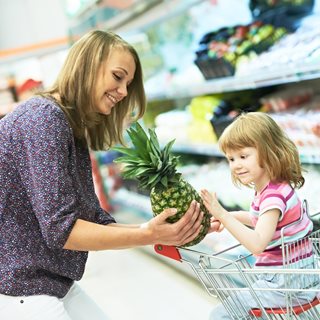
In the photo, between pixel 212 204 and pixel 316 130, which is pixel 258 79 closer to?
pixel 316 130

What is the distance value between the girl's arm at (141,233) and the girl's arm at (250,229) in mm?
127

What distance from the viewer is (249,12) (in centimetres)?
378

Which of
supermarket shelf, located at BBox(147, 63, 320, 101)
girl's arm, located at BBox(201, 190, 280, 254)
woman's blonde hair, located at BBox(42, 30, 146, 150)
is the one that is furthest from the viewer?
supermarket shelf, located at BBox(147, 63, 320, 101)

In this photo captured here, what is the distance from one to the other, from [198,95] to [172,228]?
A: 2627 mm

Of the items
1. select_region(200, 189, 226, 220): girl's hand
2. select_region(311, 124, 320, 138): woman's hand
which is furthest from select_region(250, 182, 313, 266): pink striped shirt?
select_region(311, 124, 320, 138): woman's hand

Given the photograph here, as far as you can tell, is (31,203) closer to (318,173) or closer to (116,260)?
(318,173)

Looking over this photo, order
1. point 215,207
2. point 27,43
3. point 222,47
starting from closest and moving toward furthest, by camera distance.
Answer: point 215,207 → point 222,47 → point 27,43

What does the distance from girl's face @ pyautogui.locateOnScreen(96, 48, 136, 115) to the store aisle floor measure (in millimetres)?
1639

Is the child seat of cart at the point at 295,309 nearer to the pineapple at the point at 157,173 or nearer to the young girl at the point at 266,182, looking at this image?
the young girl at the point at 266,182

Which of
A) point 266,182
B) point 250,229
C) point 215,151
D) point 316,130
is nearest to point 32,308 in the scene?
point 250,229

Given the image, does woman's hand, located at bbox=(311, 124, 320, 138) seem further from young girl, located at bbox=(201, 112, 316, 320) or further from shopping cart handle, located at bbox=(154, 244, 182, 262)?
shopping cart handle, located at bbox=(154, 244, 182, 262)

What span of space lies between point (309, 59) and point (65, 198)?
1471mm

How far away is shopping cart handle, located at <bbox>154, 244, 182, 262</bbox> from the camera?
1.53m

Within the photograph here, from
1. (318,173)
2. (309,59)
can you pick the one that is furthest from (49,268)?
(318,173)
